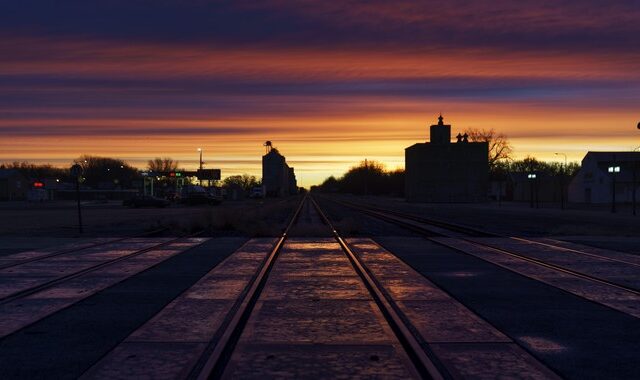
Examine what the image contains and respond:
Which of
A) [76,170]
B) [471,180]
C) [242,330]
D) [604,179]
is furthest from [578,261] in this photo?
[471,180]

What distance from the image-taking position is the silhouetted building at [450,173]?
100m

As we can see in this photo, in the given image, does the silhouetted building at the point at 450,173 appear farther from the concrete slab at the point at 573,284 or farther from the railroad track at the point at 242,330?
the railroad track at the point at 242,330

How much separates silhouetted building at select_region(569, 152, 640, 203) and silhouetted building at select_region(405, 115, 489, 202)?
14.8 m

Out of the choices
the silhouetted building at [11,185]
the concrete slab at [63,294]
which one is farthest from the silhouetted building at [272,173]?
the concrete slab at [63,294]

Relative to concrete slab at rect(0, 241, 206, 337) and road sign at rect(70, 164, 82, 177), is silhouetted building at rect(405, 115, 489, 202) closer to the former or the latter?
road sign at rect(70, 164, 82, 177)

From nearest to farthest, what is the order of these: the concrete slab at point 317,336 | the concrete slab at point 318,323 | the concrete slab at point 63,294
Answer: the concrete slab at point 317,336
the concrete slab at point 318,323
the concrete slab at point 63,294

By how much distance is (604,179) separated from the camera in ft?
273

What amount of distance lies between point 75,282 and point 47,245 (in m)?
9.05

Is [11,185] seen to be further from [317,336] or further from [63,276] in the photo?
[317,336]

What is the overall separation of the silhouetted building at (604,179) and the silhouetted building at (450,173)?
14.8 m

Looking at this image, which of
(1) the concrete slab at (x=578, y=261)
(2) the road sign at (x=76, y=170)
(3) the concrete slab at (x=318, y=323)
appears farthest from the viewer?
(2) the road sign at (x=76, y=170)

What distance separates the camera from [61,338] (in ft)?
24.6

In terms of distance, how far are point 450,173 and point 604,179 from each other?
81.6ft

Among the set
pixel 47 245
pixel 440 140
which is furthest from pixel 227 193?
pixel 47 245
